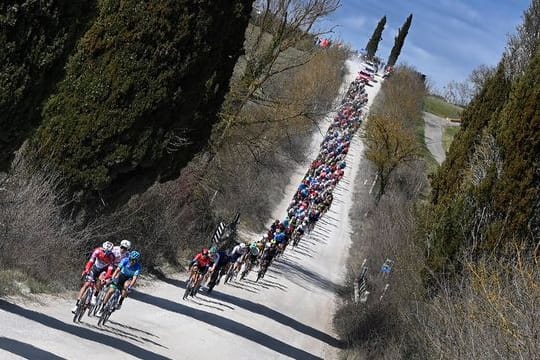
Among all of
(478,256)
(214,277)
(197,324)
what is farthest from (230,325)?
(478,256)

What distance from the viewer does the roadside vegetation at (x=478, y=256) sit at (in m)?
12.8

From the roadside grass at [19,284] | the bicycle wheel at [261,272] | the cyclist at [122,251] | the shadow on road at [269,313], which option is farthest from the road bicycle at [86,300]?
the bicycle wheel at [261,272]

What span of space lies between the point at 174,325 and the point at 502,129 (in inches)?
302

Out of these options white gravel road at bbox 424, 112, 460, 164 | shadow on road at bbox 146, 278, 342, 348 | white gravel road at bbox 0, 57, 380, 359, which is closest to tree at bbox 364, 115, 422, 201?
white gravel road at bbox 424, 112, 460, 164

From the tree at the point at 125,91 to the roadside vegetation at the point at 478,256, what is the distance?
590 cm

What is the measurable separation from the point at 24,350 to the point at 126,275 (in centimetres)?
472

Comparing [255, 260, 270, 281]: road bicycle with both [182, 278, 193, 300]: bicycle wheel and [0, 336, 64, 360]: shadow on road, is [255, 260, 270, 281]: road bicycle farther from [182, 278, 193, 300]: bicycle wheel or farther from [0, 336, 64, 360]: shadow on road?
[0, 336, 64, 360]: shadow on road

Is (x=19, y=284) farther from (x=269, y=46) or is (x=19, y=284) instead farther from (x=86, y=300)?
(x=269, y=46)

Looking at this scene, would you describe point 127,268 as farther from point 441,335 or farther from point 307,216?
point 307,216

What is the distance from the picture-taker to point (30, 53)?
13.5m

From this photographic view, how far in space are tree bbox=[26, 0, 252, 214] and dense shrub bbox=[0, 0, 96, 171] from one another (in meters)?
6.00

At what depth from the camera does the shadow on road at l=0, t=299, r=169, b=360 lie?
17797 millimetres

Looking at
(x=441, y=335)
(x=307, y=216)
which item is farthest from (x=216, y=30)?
(x=307, y=216)

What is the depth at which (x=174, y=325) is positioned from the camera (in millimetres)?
22125
